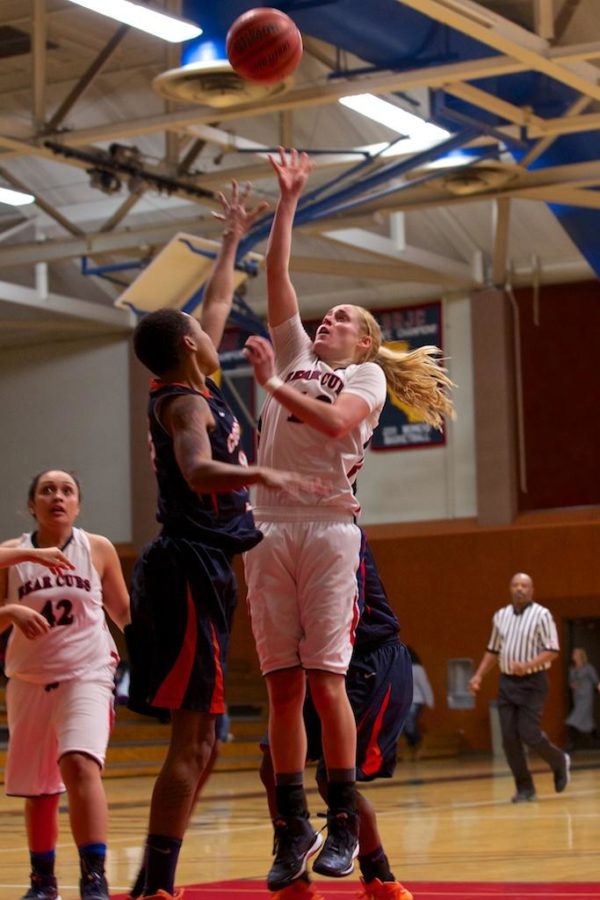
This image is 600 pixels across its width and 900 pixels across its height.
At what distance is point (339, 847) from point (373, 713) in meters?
0.81

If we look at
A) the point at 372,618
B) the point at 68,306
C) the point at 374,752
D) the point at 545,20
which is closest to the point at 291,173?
the point at 372,618

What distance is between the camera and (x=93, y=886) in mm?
5531

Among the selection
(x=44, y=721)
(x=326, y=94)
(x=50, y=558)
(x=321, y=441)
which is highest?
(x=326, y=94)

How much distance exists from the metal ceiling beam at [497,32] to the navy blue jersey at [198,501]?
7.11 meters

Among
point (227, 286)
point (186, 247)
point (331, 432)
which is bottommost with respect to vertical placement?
point (331, 432)

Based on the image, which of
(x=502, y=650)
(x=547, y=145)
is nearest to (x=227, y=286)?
(x=502, y=650)

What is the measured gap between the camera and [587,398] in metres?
23.3

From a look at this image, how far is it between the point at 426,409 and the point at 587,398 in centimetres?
1739

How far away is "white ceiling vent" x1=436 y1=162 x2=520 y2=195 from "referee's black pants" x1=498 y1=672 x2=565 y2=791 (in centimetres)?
570

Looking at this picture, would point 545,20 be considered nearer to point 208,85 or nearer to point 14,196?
point 208,85

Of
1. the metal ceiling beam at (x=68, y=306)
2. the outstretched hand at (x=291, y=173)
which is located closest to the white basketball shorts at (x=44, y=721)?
the outstretched hand at (x=291, y=173)

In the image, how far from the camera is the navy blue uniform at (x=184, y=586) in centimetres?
523

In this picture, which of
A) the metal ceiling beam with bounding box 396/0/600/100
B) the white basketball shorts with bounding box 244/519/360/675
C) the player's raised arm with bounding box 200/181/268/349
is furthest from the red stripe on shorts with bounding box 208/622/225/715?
the metal ceiling beam with bounding box 396/0/600/100

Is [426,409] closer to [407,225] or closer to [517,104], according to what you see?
[517,104]
